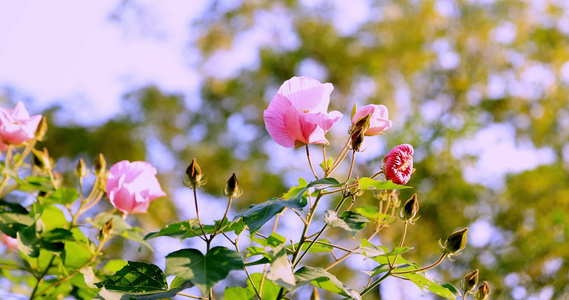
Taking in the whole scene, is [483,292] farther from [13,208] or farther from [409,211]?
[13,208]

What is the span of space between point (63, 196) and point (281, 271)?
581mm

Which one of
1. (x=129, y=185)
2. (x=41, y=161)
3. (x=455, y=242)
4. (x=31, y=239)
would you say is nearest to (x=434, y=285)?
(x=455, y=242)

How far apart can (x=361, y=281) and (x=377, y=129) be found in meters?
4.38

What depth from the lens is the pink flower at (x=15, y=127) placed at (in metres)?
0.94

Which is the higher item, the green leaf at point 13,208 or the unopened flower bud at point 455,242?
the green leaf at point 13,208

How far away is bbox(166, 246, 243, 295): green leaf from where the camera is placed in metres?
0.52

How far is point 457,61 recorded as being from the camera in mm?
6203

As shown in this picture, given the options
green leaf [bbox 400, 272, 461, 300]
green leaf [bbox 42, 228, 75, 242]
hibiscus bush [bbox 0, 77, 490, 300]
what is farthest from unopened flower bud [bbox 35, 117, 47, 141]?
green leaf [bbox 400, 272, 461, 300]

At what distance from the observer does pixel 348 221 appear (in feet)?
1.97

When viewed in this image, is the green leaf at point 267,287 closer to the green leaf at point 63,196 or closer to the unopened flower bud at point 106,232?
the unopened flower bud at point 106,232

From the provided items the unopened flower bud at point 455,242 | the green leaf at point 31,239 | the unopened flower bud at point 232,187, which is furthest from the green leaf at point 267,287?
the green leaf at point 31,239

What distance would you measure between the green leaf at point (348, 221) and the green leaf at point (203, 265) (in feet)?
0.34

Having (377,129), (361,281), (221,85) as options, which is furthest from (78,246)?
(221,85)

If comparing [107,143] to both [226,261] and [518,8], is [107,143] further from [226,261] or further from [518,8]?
[226,261]
